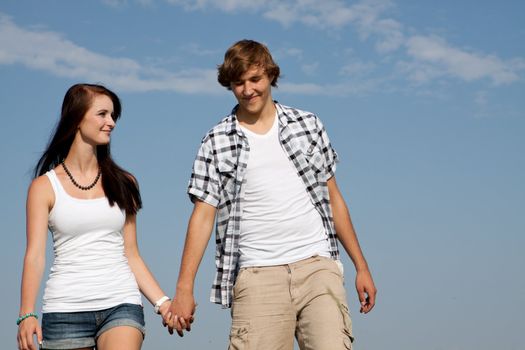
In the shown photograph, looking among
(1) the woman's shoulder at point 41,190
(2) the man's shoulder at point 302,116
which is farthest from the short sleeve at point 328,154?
(1) the woman's shoulder at point 41,190

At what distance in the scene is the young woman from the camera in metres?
7.49

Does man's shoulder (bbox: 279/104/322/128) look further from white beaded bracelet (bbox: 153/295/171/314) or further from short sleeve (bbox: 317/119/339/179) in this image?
white beaded bracelet (bbox: 153/295/171/314)

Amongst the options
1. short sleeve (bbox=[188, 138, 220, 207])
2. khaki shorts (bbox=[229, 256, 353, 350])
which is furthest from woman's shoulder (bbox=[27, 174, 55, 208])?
khaki shorts (bbox=[229, 256, 353, 350])

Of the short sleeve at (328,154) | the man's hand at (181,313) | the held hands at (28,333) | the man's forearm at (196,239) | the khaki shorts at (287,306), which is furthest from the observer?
the short sleeve at (328,154)

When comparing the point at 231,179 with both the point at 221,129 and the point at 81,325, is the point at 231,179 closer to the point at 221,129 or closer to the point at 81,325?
the point at 221,129

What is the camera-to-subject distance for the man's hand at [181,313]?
7.88m

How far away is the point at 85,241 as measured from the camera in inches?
300

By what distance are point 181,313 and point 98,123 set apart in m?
1.61

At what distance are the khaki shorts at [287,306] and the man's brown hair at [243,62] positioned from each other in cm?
151

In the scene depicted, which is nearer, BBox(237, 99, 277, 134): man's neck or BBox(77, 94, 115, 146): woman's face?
BBox(77, 94, 115, 146): woman's face

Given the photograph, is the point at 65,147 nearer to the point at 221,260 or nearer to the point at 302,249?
the point at 221,260

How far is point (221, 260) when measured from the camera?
8.09 meters

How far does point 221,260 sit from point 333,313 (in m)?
1.02

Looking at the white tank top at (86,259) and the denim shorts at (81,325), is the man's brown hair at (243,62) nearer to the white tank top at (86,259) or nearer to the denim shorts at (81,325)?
the white tank top at (86,259)
